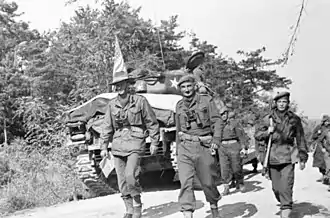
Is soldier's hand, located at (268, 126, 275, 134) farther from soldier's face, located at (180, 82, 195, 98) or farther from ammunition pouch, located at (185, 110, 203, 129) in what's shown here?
soldier's face, located at (180, 82, 195, 98)

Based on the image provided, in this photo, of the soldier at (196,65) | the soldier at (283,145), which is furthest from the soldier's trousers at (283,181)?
the soldier at (196,65)

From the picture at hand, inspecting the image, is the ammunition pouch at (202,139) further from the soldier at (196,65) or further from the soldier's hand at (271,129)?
the soldier at (196,65)

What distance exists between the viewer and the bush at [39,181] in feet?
38.2

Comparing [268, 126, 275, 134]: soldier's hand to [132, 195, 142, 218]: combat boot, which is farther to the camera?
[132, 195, 142, 218]: combat boot

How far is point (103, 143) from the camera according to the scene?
6.73 m

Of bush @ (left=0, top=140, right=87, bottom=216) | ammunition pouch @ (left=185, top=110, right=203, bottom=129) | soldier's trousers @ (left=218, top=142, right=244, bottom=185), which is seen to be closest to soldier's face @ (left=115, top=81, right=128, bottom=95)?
ammunition pouch @ (left=185, top=110, right=203, bottom=129)

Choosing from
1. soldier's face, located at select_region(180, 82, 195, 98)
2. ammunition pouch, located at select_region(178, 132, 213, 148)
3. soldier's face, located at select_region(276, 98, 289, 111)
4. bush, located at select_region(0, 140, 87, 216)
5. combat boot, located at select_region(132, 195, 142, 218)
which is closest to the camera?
ammunition pouch, located at select_region(178, 132, 213, 148)

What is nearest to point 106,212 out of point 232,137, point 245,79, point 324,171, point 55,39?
point 232,137

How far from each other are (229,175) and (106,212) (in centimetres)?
232

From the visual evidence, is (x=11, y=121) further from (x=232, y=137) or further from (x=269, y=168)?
(x=269, y=168)

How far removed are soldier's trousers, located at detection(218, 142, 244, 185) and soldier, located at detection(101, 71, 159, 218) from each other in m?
2.51

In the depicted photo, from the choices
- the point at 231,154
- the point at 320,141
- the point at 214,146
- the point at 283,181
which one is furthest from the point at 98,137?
the point at 283,181

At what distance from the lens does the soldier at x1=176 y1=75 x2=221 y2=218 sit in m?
5.79

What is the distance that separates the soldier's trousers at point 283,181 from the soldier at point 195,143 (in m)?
0.75
